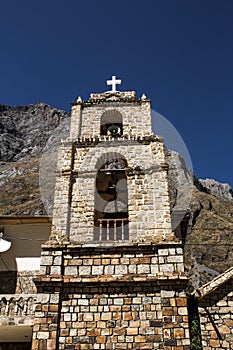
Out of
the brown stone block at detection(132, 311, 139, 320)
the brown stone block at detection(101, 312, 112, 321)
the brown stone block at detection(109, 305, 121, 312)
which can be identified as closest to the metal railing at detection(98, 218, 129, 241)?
the brown stone block at detection(109, 305, 121, 312)

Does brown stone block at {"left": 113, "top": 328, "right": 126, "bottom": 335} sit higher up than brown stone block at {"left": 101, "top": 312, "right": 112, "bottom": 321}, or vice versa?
brown stone block at {"left": 101, "top": 312, "right": 112, "bottom": 321}

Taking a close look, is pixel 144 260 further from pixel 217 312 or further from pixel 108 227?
pixel 217 312

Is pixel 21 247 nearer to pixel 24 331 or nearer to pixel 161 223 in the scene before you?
pixel 24 331

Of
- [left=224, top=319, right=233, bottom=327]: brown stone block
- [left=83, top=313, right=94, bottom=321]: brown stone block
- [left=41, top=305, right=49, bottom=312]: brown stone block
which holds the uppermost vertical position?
[left=41, top=305, right=49, bottom=312]: brown stone block

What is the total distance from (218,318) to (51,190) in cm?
2976

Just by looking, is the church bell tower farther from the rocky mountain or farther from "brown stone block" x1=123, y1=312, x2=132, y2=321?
the rocky mountain

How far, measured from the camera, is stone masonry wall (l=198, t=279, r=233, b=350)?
286 inches

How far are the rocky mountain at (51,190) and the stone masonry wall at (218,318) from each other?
2.87m

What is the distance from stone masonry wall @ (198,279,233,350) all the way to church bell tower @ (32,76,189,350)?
107cm

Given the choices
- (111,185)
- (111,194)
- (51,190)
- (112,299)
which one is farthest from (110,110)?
(51,190)

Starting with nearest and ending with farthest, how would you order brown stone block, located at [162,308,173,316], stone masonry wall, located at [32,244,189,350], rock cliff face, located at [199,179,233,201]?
1. stone masonry wall, located at [32,244,189,350]
2. brown stone block, located at [162,308,173,316]
3. rock cliff face, located at [199,179,233,201]

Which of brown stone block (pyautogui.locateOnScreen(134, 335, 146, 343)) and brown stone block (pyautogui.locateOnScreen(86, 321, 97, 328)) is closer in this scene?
brown stone block (pyautogui.locateOnScreen(134, 335, 146, 343))

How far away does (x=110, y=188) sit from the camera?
9898mm

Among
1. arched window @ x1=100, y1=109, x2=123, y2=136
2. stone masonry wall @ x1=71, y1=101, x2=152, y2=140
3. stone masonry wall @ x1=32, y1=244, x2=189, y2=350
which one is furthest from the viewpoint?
arched window @ x1=100, y1=109, x2=123, y2=136
